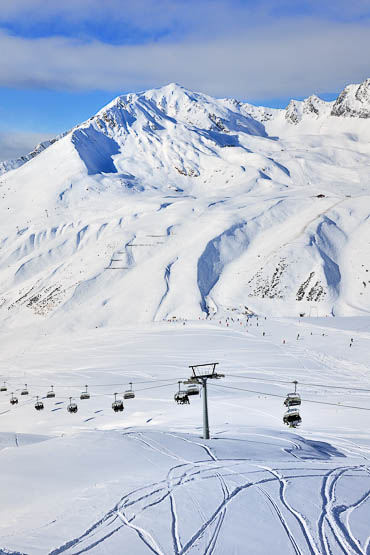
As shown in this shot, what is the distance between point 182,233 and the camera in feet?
376

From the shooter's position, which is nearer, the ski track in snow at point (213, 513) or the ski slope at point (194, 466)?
the ski track in snow at point (213, 513)

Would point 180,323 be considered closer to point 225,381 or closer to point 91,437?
point 225,381

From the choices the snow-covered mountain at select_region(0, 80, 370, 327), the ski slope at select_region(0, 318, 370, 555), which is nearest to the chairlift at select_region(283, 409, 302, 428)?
the ski slope at select_region(0, 318, 370, 555)

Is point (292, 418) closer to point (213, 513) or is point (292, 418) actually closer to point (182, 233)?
point (213, 513)

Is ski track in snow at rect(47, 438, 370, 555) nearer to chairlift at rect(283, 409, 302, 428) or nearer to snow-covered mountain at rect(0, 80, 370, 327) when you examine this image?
chairlift at rect(283, 409, 302, 428)

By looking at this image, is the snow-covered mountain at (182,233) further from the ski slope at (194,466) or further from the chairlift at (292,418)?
the chairlift at (292,418)

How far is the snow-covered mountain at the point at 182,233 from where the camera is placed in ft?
290

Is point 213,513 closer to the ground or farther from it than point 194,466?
farther from it

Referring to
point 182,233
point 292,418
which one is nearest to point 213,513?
point 292,418

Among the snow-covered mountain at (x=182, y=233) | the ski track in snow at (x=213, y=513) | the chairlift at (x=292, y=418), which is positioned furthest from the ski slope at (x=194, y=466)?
the snow-covered mountain at (x=182, y=233)

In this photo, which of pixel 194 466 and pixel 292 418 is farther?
pixel 292 418

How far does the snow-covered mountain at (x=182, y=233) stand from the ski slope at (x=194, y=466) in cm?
3618

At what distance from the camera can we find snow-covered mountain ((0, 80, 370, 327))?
88438 mm

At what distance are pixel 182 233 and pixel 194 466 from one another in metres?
98.3
